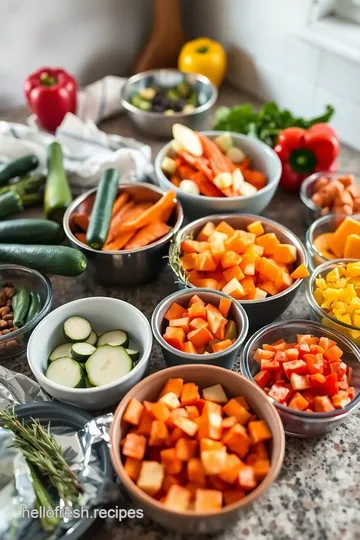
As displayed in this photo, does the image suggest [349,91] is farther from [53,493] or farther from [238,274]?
[53,493]

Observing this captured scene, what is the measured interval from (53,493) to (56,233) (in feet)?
1.92

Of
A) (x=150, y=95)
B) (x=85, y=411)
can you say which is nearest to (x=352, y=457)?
(x=85, y=411)

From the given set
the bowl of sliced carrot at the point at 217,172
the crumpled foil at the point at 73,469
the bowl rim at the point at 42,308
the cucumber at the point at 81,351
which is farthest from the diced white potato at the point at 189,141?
the crumpled foil at the point at 73,469

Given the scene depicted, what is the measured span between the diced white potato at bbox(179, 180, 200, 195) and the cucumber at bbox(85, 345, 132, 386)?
1.56 ft

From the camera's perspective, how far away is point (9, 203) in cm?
136

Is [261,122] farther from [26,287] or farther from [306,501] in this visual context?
[306,501]

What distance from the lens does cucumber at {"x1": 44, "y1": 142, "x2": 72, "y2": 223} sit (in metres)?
1.34

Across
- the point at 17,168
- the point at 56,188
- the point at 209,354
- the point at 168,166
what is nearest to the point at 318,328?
the point at 209,354

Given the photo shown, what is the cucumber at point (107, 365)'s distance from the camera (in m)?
0.96

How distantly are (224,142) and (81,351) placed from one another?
73 centimetres

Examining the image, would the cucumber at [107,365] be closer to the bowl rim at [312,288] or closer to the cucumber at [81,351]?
the cucumber at [81,351]

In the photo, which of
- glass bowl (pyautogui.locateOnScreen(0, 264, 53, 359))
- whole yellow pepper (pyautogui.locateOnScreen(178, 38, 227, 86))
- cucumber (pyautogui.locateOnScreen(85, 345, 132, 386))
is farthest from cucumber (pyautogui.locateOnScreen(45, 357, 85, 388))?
whole yellow pepper (pyautogui.locateOnScreen(178, 38, 227, 86))

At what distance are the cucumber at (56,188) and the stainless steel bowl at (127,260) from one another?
0.06 metres

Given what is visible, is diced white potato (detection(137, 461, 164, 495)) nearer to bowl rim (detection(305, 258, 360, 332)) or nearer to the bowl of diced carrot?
the bowl of diced carrot
